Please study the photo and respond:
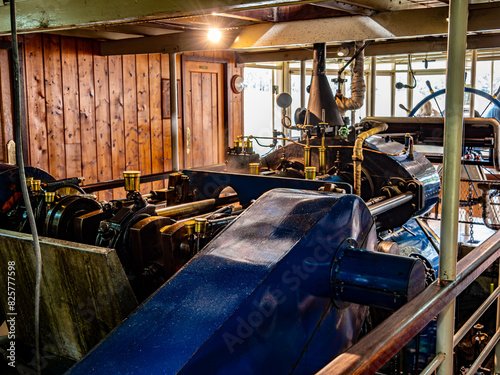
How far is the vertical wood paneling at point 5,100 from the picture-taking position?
17.8 ft

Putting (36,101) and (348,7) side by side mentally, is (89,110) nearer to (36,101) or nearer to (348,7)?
(36,101)

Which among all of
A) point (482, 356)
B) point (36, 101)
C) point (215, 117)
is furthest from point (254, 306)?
point (215, 117)

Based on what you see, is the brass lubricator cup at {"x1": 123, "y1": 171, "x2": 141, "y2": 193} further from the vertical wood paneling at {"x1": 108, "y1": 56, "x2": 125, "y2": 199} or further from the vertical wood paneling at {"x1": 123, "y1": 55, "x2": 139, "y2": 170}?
the vertical wood paneling at {"x1": 123, "y1": 55, "x2": 139, "y2": 170}

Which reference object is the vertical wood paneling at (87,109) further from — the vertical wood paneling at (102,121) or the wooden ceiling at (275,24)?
the wooden ceiling at (275,24)

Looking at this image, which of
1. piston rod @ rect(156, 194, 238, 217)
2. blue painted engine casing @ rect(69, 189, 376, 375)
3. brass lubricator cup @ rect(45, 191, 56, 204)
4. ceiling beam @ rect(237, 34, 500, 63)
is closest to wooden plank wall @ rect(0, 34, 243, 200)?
ceiling beam @ rect(237, 34, 500, 63)

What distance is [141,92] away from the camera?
704 centimetres

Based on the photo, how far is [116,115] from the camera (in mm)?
6754

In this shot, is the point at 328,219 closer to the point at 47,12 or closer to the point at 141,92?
the point at 47,12

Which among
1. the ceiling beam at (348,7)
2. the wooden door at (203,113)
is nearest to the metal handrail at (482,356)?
the ceiling beam at (348,7)

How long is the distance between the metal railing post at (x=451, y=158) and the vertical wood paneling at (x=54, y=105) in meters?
5.36

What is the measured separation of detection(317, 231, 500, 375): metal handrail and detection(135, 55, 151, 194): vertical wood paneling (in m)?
5.73

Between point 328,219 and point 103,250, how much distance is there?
0.66 m

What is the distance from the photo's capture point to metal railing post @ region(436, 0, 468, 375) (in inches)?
54.4

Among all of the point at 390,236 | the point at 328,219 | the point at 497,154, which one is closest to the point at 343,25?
the point at 390,236
